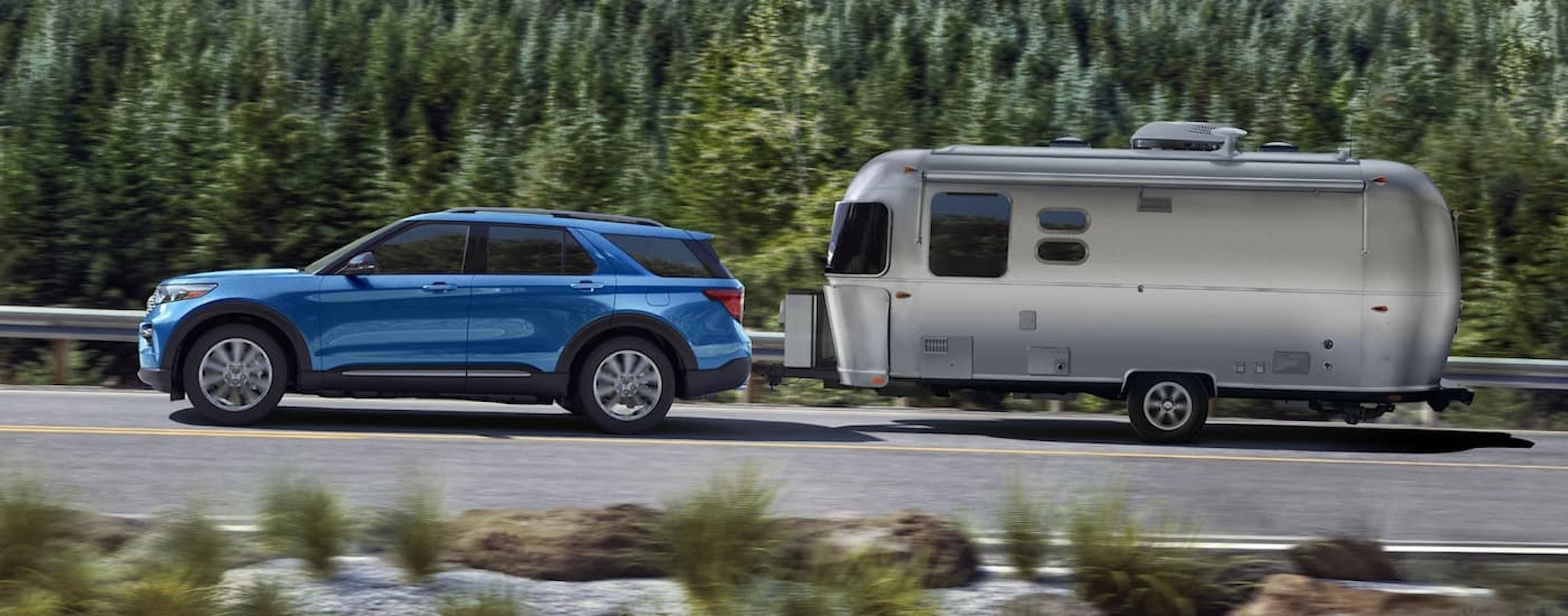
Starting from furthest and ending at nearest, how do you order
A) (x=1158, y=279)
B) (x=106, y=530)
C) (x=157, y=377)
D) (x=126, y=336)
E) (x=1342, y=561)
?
(x=126, y=336) < (x=1158, y=279) < (x=157, y=377) < (x=1342, y=561) < (x=106, y=530)

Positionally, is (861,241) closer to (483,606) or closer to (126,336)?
(126,336)

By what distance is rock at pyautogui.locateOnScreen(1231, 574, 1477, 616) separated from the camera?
6.58 meters

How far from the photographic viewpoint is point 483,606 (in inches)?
236

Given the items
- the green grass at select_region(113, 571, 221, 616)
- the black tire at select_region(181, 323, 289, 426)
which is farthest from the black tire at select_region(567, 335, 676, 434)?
the green grass at select_region(113, 571, 221, 616)

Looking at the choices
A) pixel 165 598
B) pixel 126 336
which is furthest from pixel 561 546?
pixel 126 336

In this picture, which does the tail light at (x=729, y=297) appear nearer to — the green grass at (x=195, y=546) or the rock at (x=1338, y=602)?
the green grass at (x=195, y=546)

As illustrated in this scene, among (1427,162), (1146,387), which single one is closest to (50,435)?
(1146,387)

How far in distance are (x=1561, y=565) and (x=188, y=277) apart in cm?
891

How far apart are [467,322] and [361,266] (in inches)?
32.6

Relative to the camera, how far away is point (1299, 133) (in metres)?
49.2

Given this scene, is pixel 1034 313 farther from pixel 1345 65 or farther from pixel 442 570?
pixel 1345 65

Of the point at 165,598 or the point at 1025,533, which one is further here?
the point at 1025,533

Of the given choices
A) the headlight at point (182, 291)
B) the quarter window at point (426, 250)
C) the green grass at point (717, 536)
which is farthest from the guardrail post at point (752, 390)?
the green grass at point (717, 536)

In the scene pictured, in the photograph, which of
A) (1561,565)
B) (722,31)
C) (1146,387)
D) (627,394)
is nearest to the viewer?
(1561,565)
